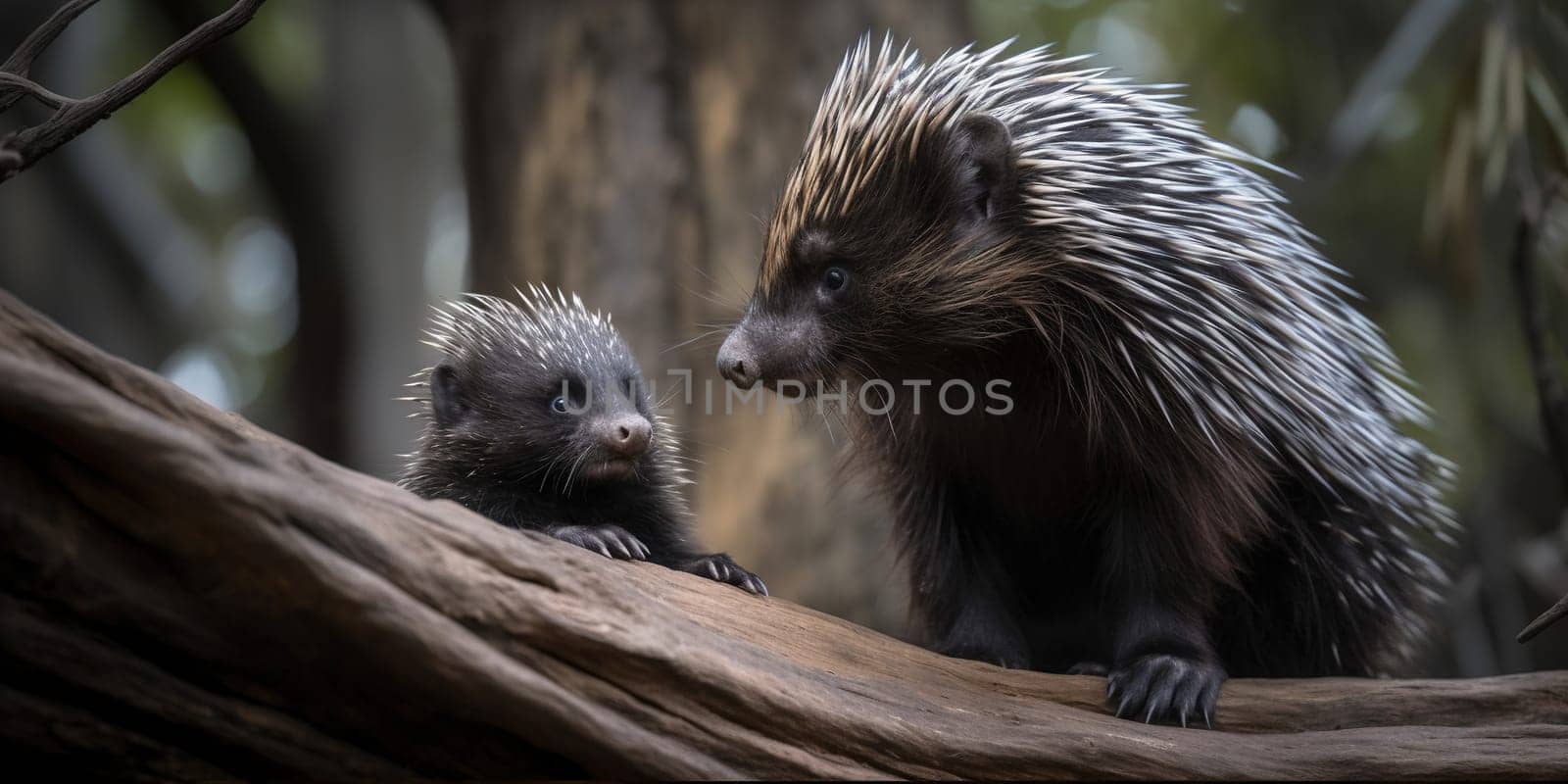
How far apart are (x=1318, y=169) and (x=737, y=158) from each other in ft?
14.0

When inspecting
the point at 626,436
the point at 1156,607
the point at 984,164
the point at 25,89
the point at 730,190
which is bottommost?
the point at 1156,607

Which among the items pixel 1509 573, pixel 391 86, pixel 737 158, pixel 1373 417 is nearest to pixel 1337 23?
pixel 1509 573

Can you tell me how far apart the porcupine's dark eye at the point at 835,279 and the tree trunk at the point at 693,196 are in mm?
2751

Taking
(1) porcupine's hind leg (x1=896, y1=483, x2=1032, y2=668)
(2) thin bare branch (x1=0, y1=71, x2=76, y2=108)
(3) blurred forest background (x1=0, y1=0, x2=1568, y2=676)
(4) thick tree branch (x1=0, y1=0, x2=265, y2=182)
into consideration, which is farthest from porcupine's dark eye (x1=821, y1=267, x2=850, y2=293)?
(2) thin bare branch (x1=0, y1=71, x2=76, y2=108)

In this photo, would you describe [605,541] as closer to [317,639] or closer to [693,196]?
[317,639]

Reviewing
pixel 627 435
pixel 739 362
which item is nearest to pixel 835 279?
pixel 739 362

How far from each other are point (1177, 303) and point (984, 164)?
0.78m

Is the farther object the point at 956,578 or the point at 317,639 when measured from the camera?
the point at 956,578

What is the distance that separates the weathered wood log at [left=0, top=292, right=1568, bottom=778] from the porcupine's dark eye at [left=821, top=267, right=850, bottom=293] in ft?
4.17

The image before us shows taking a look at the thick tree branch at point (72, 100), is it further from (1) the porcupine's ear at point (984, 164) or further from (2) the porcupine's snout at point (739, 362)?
(1) the porcupine's ear at point (984, 164)

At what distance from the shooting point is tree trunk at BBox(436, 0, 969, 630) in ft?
22.4

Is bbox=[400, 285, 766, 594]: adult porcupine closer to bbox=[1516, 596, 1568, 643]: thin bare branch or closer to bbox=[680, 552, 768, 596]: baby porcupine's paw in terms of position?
bbox=[680, 552, 768, 596]: baby porcupine's paw

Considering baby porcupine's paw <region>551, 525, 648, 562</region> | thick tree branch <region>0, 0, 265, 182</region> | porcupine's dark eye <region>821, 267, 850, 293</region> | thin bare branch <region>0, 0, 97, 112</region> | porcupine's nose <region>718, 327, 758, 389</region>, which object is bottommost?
baby porcupine's paw <region>551, 525, 648, 562</region>

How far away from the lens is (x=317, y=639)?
8.16 feet
